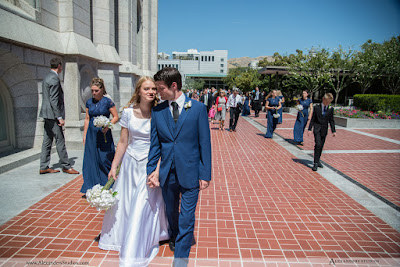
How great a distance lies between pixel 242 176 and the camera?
6211mm

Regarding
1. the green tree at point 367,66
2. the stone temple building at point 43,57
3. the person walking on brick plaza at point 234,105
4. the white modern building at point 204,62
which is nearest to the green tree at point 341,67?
the green tree at point 367,66

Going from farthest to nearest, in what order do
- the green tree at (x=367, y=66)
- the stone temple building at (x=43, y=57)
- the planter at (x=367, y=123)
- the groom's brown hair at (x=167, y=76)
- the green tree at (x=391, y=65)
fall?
the green tree at (x=367, y=66) < the green tree at (x=391, y=65) < the planter at (x=367, y=123) < the stone temple building at (x=43, y=57) < the groom's brown hair at (x=167, y=76)

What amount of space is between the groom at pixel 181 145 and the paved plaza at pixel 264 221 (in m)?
0.64

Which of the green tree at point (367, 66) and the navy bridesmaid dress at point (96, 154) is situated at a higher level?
the green tree at point (367, 66)

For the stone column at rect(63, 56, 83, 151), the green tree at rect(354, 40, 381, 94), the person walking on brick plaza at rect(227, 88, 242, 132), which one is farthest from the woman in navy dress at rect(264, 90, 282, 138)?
the green tree at rect(354, 40, 381, 94)

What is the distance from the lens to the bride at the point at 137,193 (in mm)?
2996

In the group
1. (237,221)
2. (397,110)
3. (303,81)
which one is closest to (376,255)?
(237,221)

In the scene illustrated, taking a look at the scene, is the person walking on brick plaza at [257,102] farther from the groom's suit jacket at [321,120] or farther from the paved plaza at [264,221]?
the paved plaza at [264,221]

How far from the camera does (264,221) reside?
4035mm

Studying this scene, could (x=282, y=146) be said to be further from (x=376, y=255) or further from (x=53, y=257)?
(x=53, y=257)

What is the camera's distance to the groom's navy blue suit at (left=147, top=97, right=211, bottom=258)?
272 centimetres

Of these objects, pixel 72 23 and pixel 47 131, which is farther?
pixel 72 23

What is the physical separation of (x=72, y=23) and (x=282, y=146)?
7.95 m

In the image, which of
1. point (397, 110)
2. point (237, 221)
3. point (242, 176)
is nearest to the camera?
point (237, 221)
